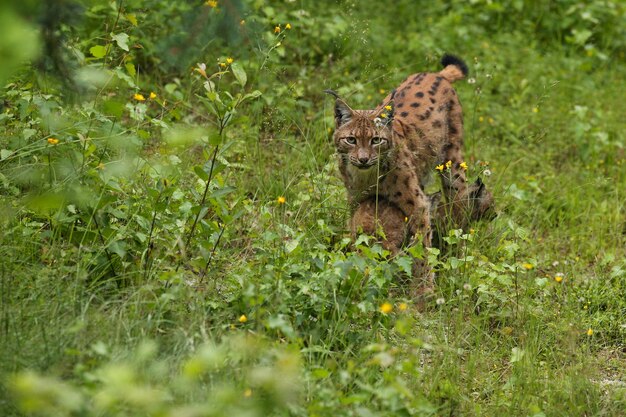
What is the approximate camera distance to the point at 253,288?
397 cm

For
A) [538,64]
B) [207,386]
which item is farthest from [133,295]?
[538,64]

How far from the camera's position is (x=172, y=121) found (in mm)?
7094

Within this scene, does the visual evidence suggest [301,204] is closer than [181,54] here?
No

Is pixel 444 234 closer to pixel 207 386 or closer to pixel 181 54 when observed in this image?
pixel 181 54

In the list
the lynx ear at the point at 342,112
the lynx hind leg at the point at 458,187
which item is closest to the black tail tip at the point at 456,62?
the lynx hind leg at the point at 458,187

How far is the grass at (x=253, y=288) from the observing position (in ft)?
11.7

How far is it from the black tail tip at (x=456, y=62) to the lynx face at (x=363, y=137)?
1.34m

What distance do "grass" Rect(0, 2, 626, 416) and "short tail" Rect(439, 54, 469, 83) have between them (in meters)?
0.72

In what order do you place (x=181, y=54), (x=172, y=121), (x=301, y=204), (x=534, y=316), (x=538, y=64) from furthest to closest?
(x=538, y=64) < (x=172, y=121) < (x=301, y=204) < (x=534, y=316) < (x=181, y=54)

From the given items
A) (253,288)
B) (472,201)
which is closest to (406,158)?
(472,201)

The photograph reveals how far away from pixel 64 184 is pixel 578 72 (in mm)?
6238

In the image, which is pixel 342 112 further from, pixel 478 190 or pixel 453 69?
pixel 453 69

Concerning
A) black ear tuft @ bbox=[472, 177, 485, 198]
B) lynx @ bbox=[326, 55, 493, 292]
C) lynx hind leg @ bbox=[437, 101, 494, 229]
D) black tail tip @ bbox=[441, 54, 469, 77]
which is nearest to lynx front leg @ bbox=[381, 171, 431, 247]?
lynx @ bbox=[326, 55, 493, 292]

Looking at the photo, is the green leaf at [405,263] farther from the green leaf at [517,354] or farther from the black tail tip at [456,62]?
the black tail tip at [456,62]
